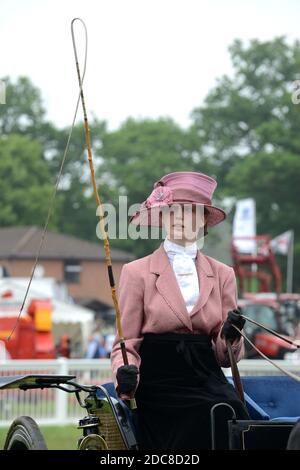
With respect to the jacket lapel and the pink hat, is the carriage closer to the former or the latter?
the jacket lapel

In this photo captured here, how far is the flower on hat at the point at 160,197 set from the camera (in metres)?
5.14

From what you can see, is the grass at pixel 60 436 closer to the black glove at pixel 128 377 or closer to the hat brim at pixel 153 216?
the hat brim at pixel 153 216

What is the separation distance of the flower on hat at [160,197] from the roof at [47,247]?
5673cm

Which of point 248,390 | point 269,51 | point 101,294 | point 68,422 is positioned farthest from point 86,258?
point 248,390

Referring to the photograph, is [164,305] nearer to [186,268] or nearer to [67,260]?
[186,268]

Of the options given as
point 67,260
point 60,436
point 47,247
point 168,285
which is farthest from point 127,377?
point 47,247

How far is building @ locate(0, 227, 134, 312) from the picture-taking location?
62.6 metres

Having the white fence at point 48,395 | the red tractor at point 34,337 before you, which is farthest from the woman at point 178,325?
the red tractor at point 34,337

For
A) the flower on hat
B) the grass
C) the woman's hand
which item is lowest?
the grass

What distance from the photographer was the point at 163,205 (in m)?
5.13

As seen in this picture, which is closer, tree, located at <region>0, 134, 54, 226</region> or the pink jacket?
the pink jacket

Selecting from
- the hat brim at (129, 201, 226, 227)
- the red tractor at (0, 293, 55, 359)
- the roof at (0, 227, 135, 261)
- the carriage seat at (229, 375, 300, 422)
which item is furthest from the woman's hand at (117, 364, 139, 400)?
the roof at (0, 227, 135, 261)

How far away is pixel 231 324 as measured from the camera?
4.60 meters

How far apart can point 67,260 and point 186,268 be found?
60.0 m
